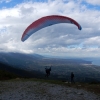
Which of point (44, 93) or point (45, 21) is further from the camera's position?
point (44, 93)

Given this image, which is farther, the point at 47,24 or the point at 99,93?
the point at 99,93

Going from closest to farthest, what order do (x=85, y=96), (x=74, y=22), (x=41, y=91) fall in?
1. (x=74, y=22)
2. (x=85, y=96)
3. (x=41, y=91)

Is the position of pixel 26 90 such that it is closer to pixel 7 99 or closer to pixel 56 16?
pixel 7 99

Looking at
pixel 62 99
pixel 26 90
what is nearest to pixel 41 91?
pixel 26 90

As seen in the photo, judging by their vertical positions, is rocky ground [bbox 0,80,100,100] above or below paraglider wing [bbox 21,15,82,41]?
below

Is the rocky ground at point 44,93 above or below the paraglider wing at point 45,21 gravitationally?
below

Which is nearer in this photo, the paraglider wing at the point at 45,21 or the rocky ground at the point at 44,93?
the paraglider wing at the point at 45,21

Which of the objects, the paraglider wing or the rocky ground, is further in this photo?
the rocky ground

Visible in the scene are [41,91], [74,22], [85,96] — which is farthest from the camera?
[41,91]

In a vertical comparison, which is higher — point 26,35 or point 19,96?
point 26,35

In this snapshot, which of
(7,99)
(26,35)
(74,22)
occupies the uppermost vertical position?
(74,22)

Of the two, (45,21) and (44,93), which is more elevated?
(45,21)
